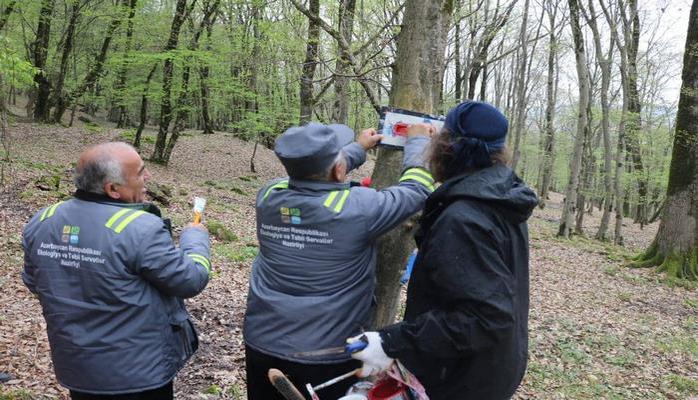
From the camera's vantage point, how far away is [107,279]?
2.14 meters

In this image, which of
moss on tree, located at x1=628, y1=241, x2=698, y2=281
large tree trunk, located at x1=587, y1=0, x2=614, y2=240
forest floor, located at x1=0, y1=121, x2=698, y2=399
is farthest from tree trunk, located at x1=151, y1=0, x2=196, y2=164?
moss on tree, located at x1=628, y1=241, x2=698, y2=281

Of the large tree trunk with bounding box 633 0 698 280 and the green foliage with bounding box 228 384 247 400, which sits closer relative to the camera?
the green foliage with bounding box 228 384 247 400

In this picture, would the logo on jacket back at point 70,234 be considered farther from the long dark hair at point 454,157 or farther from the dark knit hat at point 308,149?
the long dark hair at point 454,157

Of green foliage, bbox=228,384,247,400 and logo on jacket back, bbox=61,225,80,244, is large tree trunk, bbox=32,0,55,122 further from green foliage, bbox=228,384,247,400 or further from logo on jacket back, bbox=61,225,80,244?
logo on jacket back, bbox=61,225,80,244

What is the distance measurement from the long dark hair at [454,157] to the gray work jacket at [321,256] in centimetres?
28

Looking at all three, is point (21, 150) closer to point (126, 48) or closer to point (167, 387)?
point (126, 48)

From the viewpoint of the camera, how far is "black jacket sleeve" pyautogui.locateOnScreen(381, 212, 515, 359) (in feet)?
5.61

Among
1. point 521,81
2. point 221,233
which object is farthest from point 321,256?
point 521,81

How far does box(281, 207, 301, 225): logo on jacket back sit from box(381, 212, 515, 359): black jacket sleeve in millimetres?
747

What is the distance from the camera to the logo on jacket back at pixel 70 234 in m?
2.17

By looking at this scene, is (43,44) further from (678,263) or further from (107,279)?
(678,263)

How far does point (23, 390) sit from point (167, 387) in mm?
2189

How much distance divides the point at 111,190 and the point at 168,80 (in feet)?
53.1

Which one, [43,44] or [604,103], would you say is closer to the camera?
[604,103]
